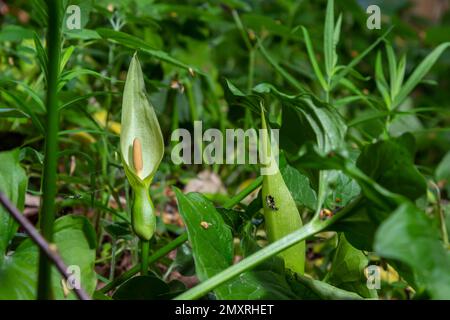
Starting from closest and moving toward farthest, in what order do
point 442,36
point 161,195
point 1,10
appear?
point 161,195 < point 1,10 < point 442,36

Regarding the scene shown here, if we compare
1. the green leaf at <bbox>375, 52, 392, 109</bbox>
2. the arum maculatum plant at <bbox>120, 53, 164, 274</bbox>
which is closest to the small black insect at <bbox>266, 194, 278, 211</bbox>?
the arum maculatum plant at <bbox>120, 53, 164, 274</bbox>

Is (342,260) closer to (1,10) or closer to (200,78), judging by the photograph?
(200,78)

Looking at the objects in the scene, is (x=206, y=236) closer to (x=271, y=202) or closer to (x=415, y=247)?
(x=271, y=202)

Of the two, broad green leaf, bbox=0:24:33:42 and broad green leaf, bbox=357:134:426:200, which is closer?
broad green leaf, bbox=357:134:426:200

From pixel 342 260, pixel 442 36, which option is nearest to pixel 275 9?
pixel 442 36

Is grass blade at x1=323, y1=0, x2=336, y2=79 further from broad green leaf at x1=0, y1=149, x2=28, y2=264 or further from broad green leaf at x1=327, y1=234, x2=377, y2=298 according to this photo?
broad green leaf at x1=0, y1=149, x2=28, y2=264

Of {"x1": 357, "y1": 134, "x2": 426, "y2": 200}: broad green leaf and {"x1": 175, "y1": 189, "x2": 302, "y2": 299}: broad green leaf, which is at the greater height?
{"x1": 357, "y1": 134, "x2": 426, "y2": 200}: broad green leaf

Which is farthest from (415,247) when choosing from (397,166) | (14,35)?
(14,35)
